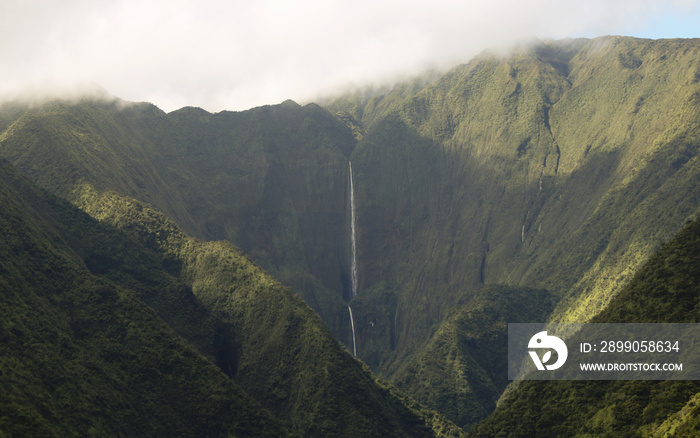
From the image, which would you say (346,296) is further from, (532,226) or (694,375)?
(694,375)

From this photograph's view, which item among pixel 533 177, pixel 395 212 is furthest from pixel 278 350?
pixel 395 212

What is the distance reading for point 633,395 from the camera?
54.5 metres

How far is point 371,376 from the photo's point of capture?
94.6 metres

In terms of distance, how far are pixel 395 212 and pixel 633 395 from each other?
12233cm

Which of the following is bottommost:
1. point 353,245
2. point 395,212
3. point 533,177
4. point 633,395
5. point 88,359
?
point 88,359

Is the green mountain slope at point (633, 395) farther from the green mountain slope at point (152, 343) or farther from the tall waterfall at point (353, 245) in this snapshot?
the tall waterfall at point (353, 245)

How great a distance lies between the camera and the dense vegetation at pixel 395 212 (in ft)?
307

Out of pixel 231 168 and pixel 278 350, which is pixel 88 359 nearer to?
pixel 278 350

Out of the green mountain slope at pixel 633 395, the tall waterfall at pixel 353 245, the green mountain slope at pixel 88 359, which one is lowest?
the green mountain slope at pixel 88 359

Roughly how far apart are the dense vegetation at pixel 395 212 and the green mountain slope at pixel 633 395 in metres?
2.83

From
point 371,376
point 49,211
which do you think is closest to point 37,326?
point 49,211

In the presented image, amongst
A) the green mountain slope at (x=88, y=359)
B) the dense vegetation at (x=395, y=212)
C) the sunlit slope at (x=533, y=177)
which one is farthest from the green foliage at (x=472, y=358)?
→ the green mountain slope at (x=88, y=359)

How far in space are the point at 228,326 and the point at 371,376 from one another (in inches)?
789

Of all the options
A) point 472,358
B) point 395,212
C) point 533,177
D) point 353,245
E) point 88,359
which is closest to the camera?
point 88,359
